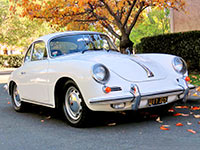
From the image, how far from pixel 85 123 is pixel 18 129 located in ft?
3.78

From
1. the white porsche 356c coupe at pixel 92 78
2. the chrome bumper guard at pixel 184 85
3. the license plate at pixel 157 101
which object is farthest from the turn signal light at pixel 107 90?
the chrome bumper guard at pixel 184 85

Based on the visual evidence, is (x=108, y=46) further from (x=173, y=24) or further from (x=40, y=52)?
(x=173, y=24)

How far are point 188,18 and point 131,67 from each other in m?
12.9

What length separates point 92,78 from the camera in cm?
443

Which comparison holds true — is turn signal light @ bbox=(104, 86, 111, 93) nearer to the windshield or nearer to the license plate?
the license plate

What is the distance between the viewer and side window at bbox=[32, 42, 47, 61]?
585cm

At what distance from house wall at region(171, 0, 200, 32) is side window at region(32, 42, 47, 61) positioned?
38.2 feet

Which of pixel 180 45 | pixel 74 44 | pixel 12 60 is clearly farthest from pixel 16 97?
pixel 12 60

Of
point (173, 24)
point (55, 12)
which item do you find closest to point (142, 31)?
point (173, 24)

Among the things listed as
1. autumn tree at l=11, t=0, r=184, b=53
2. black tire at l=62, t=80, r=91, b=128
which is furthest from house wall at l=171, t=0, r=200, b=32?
black tire at l=62, t=80, r=91, b=128

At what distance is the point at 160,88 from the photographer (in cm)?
467

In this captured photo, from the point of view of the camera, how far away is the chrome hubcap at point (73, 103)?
479cm

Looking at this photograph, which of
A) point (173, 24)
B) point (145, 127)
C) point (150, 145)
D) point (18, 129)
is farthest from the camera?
point (173, 24)

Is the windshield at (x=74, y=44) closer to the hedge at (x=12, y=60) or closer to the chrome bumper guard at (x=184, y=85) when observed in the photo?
the chrome bumper guard at (x=184, y=85)
